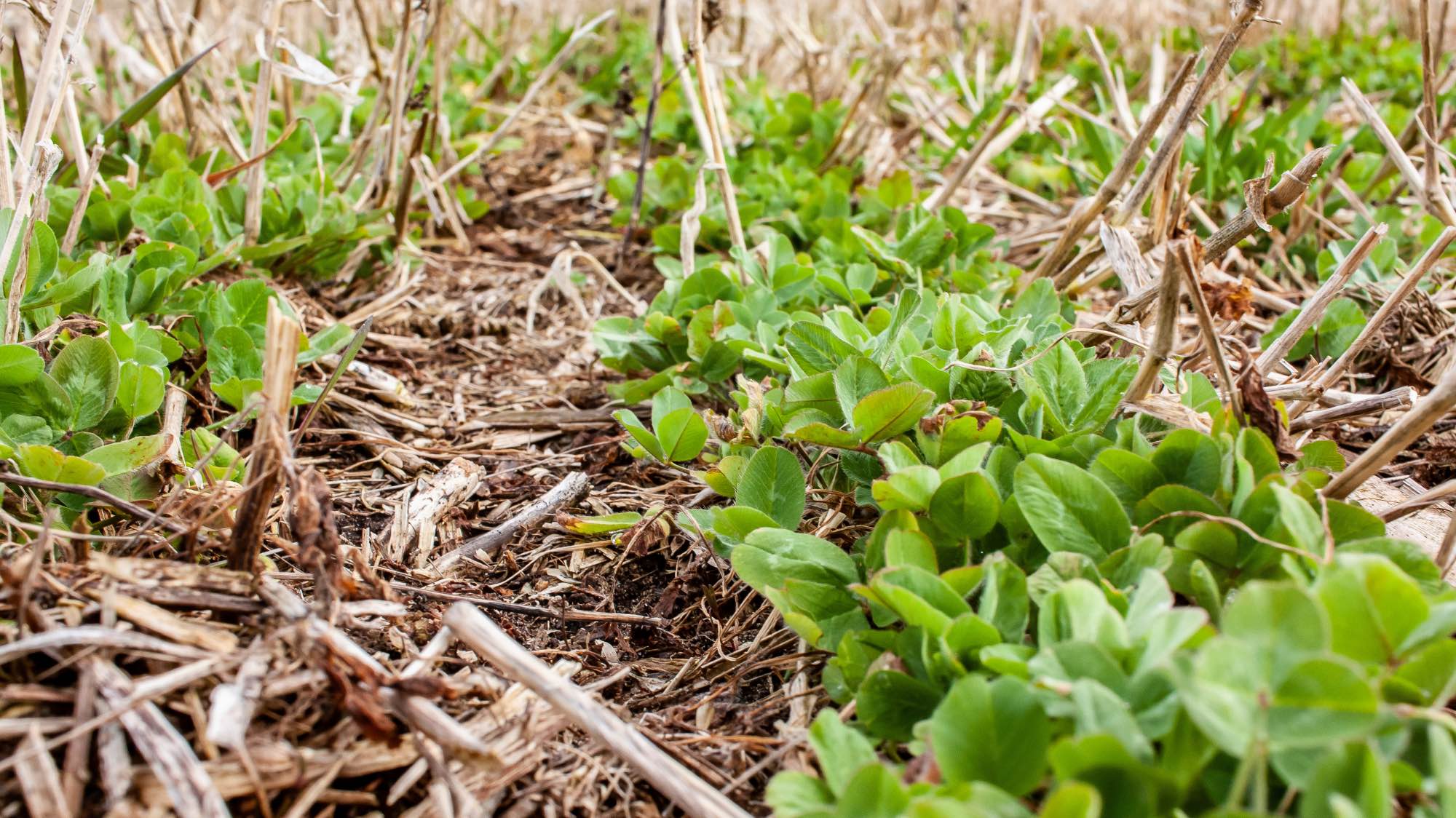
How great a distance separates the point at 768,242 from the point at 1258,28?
18.3ft

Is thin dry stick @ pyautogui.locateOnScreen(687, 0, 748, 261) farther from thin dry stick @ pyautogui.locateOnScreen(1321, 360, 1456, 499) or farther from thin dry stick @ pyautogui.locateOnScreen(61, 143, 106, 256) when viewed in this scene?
thin dry stick @ pyautogui.locateOnScreen(1321, 360, 1456, 499)

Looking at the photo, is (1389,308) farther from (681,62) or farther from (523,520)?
(681,62)

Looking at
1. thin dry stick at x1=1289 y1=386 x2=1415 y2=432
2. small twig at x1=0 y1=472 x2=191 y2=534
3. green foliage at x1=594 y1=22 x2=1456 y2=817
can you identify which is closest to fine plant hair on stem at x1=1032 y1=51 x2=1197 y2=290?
green foliage at x1=594 y1=22 x2=1456 y2=817

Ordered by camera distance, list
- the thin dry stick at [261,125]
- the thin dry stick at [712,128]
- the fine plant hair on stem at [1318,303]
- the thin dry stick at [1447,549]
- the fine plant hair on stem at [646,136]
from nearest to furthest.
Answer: the thin dry stick at [1447,549], the fine plant hair on stem at [1318,303], the thin dry stick at [261,125], the thin dry stick at [712,128], the fine plant hair on stem at [646,136]

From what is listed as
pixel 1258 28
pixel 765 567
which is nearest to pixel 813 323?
pixel 765 567

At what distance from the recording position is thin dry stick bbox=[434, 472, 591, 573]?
1.64 meters

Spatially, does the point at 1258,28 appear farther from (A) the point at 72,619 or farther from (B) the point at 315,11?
(A) the point at 72,619

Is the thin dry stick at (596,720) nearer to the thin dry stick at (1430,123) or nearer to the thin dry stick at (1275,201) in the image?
the thin dry stick at (1275,201)

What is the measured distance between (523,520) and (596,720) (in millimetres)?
759

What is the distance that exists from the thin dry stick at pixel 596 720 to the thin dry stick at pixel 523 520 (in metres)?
0.59

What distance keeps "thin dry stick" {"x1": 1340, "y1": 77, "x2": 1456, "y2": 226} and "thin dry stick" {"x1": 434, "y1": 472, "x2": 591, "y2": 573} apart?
57.8 inches

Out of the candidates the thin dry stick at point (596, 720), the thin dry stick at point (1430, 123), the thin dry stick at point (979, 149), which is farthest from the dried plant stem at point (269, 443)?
the thin dry stick at point (1430, 123)

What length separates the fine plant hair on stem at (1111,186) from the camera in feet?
5.81

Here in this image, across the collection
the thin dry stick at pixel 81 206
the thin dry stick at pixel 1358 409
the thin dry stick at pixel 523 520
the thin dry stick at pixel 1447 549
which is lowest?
the thin dry stick at pixel 523 520
